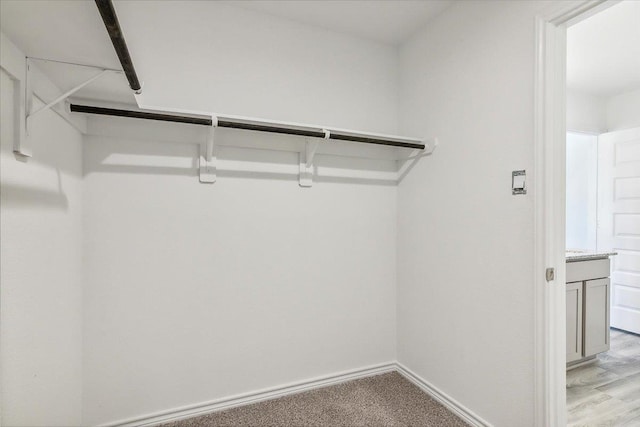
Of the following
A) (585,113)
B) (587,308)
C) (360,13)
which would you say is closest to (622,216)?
(585,113)

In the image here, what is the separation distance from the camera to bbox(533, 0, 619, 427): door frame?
56.2 inches

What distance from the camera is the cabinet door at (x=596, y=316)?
251 centimetres

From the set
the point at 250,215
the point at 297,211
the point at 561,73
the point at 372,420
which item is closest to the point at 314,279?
the point at 297,211

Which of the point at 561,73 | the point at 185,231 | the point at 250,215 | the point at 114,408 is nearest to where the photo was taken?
the point at 561,73

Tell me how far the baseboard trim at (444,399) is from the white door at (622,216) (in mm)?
2749

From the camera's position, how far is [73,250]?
60.6 inches

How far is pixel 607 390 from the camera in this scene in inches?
87.3

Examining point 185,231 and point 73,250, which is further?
point 185,231

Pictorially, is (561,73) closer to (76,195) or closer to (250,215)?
(250,215)

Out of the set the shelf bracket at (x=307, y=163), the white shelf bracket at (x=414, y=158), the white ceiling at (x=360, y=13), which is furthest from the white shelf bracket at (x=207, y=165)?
the white shelf bracket at (x=414, y=158)

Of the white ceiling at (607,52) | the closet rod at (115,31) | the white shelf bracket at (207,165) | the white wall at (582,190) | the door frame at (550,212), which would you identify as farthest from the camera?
the white wall at (582,190)

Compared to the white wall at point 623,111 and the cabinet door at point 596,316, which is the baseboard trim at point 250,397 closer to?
the cabinet door at point 596,316

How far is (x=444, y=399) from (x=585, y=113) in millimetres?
3535

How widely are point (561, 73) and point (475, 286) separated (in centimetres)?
112
